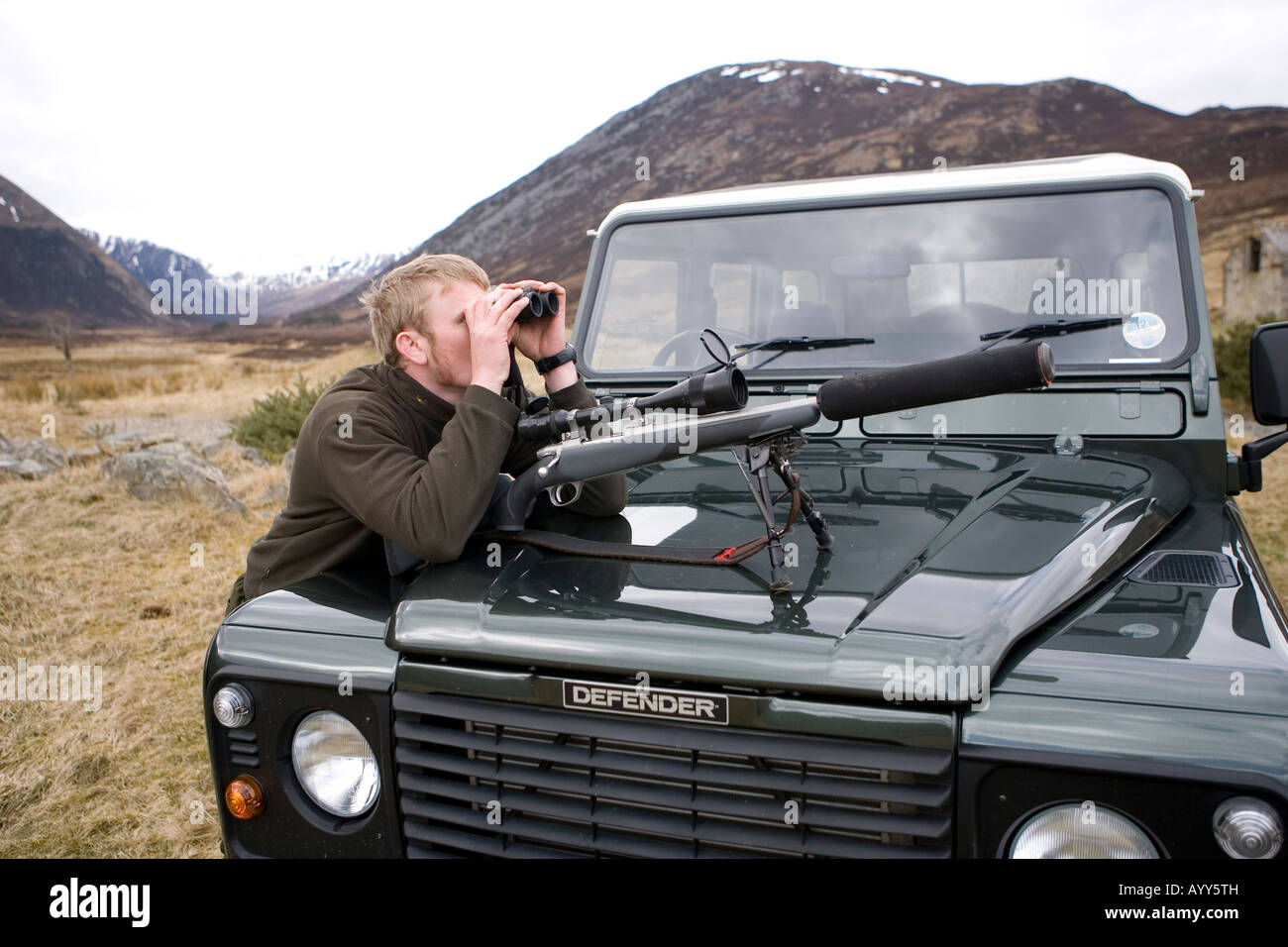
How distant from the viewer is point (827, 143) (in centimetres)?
7662

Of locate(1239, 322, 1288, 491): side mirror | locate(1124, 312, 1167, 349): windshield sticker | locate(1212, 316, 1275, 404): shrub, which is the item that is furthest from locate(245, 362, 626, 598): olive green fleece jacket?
locate(1212, 316, 1275, 404): shrub

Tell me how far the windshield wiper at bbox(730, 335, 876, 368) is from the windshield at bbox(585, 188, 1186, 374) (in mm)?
17

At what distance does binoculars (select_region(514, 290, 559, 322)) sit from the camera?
7.07 ft

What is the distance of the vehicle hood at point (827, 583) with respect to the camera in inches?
57.9

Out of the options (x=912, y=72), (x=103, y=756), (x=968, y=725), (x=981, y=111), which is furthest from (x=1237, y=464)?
(x=912, y=72)

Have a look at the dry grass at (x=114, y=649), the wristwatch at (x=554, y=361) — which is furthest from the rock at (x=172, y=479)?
the wristwatch at (x=554, y=361)

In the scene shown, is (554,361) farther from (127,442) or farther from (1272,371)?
(127,442)

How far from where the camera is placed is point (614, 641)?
1558mm

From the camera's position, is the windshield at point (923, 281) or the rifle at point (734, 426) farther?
the windshield at point (923, 281)

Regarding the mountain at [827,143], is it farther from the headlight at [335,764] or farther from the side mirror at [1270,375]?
the headlight at [335,764]

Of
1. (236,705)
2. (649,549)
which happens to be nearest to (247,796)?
(236,705)

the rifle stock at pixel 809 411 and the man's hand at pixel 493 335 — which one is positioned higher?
the man's hand at pixel 493 335

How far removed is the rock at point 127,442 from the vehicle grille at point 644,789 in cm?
1004
